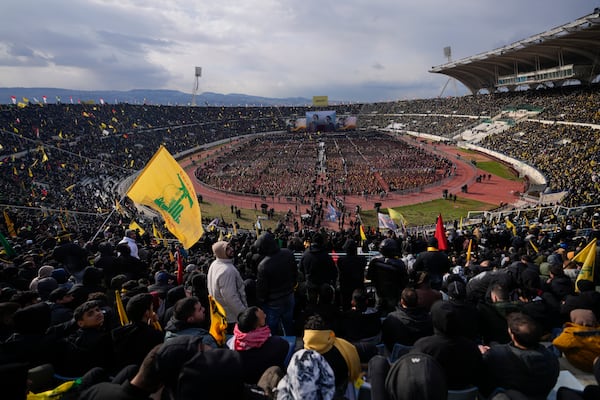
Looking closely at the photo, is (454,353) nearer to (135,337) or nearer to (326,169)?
(135,337)

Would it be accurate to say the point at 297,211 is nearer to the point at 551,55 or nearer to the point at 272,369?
the point at 272,369

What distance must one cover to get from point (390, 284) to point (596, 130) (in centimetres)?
4575

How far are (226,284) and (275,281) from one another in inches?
31.3

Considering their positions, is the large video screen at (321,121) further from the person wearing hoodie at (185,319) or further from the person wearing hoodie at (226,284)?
the person wearing hoodie at (185,319)

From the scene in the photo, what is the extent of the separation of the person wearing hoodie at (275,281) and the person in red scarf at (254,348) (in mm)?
1633

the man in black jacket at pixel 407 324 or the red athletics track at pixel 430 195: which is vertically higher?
the man in black jacket at pixel 407 324

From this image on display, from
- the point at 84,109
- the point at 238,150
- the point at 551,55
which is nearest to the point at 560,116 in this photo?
the point at 551,55

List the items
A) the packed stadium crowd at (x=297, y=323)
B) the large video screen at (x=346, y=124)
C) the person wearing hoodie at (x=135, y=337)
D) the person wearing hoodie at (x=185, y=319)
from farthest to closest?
the large video screen at (x=346, y=124)
the person wearing hoodie at (x=185, y=319)
the person wearing hoodie at (x=135, y=337)
the packed stadium crowd at (x=297, y=323)

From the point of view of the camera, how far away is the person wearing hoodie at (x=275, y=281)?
5.25 metres

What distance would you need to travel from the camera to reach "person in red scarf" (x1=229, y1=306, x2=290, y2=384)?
11.4 ft

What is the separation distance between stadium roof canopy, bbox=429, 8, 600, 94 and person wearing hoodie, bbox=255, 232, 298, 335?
173 ft

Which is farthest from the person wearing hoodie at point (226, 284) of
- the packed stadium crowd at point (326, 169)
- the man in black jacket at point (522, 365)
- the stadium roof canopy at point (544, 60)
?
the stadium roof canopy at point (544, 60)

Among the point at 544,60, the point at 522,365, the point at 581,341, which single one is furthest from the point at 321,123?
the point at 522,365

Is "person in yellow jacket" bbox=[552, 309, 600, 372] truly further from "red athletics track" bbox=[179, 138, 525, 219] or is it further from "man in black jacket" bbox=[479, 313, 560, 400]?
"red athletics track" bbox=[179, 138, 525, 219]
